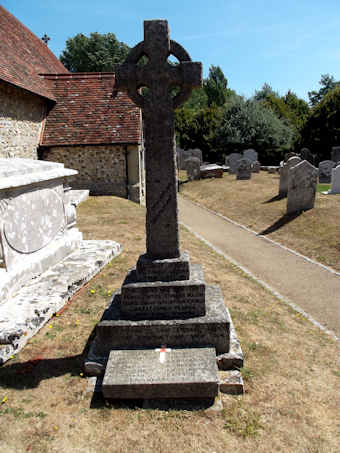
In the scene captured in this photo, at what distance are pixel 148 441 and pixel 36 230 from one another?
4222mm

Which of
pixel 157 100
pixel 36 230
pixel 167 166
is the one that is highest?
pixel 157 100

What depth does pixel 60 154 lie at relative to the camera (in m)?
15.4

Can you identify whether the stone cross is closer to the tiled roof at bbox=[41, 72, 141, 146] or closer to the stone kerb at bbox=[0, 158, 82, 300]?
the stone kerb at bbox=[0, 158, 82, 300]

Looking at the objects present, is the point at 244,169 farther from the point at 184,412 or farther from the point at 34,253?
the point at 184,412

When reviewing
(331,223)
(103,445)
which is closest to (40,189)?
(103,445)

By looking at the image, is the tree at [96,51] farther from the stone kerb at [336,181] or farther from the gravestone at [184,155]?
the stone kerb at [336,181]

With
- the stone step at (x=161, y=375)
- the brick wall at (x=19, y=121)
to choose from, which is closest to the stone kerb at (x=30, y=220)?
the stone step at (x=161, y=375)

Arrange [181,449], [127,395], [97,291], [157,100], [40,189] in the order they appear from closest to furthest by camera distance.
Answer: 1. [181,449]
2. [127,395]
3. [157,100]
4. [97,291]
5. [40,189]

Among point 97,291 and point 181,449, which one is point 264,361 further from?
point 97,291

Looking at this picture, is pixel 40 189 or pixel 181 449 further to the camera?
pixel 40 189

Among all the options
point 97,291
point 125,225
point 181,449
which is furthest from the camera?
point 125,225

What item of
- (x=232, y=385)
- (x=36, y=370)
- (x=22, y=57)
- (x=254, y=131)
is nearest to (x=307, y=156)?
(x=254, y=131)

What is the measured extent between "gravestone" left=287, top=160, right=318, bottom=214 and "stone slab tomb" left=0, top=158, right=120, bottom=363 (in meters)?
7.79

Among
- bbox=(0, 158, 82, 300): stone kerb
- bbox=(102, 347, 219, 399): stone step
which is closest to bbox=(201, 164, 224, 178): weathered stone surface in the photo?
bbox=(0, 158, 82, 300): stone kerb
